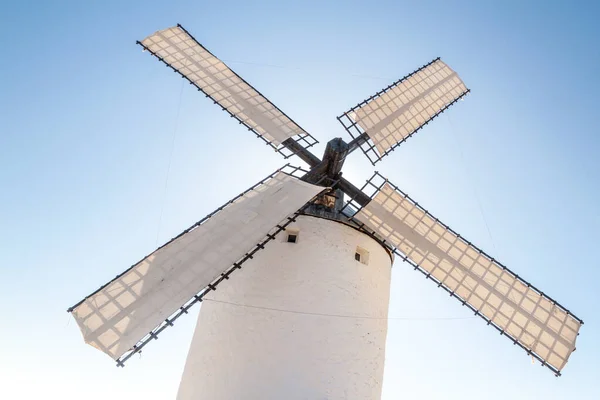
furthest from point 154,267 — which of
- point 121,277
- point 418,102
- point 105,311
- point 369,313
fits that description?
point 418,102

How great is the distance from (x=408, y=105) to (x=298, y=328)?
772 cm

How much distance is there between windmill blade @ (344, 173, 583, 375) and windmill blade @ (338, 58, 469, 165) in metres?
1.40

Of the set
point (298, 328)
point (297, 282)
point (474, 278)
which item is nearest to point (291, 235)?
point (297, 282)

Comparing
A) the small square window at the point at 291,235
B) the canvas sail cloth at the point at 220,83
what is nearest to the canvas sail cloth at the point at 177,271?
the small square window at the point at 291,235

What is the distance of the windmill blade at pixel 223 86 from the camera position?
465 inches

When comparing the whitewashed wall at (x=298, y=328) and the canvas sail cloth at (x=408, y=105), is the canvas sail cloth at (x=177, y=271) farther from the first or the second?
the canvas sail cloth at (x=408, y=105)

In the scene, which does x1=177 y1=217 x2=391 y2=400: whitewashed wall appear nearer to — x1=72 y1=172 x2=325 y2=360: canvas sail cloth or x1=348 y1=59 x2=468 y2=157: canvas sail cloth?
x1=72 y1=172 x2=325 y2=360: canvas sail cloth

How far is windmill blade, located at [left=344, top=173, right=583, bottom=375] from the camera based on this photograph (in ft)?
31.6

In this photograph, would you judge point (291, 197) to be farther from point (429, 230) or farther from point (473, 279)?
point (473, 279)

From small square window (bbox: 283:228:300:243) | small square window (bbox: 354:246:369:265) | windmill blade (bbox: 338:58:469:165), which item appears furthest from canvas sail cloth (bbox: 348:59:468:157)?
small square window (bbox: 283:228:300:243)

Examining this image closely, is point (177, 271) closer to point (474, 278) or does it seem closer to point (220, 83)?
point (220, 83)

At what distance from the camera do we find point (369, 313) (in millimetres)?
9641

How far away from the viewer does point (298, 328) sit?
8.76 meters

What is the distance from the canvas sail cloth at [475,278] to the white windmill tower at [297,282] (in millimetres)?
25
